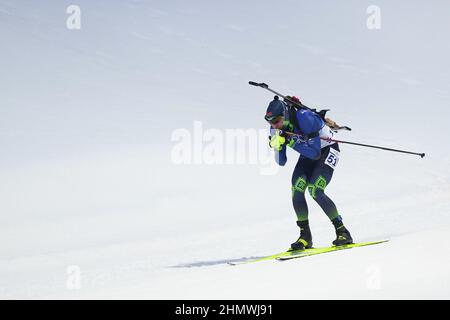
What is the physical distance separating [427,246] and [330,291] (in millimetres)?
2394

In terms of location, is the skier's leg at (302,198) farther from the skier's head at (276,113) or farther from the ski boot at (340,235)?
the skier's head at (276,113)

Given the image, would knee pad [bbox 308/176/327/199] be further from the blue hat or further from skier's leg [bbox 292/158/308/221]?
the blue hat

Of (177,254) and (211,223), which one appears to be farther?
(211,223)

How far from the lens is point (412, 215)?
11469mm

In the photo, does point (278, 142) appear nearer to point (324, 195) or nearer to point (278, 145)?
point (278, 145)

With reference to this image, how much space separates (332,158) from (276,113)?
3.24 ft

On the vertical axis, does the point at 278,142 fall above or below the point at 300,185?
above

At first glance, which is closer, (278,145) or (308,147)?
(278,145)

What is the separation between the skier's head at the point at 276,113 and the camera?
27.2 feet

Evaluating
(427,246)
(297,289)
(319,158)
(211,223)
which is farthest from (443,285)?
(211,223)

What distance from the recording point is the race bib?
863cm

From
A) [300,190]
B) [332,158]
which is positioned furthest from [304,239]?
[332,158]

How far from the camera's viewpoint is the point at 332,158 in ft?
28.5
